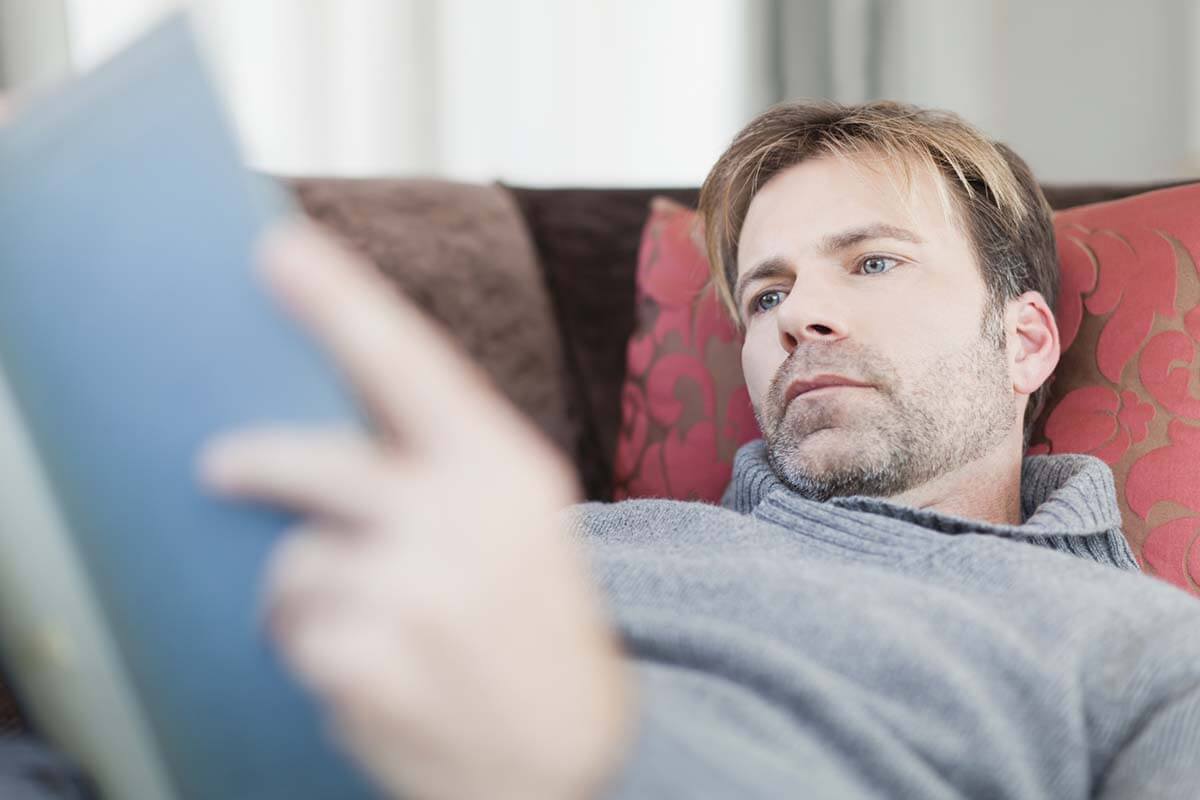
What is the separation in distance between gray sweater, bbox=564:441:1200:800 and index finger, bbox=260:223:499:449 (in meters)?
0.18

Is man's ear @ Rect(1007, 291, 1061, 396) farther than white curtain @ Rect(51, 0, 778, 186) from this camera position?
No

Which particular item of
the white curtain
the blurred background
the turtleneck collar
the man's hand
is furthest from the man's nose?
the white curtain

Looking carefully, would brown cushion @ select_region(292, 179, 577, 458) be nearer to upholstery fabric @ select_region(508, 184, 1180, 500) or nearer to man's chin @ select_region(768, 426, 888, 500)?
upholstery fabric @ select_region(508, 184, 1180, 500)

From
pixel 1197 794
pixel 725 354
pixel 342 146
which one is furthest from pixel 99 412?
pixel 342 146

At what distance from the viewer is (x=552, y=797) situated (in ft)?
1.08

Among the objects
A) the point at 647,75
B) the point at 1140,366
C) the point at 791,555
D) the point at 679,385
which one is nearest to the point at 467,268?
the point at 679,385

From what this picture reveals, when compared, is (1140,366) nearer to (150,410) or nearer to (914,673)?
(914,673)

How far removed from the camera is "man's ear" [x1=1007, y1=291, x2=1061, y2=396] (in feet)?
3.62

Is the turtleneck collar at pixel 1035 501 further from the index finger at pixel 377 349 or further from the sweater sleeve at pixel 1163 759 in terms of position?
the index finger at pixel 377 349

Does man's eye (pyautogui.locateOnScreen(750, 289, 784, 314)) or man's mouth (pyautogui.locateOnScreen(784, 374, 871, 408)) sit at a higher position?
man's eye (pyautogui.locateOnScreen(750, 289, 784, 314))

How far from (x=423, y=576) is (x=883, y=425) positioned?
2.49 ft

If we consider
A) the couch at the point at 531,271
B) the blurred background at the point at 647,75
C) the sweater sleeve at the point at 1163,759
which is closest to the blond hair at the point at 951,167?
the couch at the point at 531,271

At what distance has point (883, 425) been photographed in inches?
38.9

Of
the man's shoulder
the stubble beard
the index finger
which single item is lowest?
the man's shoulder
